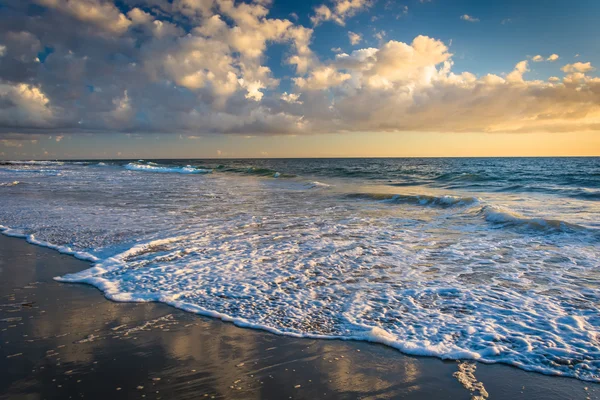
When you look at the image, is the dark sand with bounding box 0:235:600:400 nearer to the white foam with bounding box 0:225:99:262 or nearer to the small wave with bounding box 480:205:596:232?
the white foam with bounding box 0:225:99:262

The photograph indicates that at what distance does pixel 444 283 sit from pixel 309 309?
2374 mm

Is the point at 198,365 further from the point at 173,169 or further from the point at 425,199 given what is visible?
the point at 173,169

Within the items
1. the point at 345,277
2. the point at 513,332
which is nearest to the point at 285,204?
the point at 345,277

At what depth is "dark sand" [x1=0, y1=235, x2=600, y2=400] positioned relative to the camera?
3141 mm

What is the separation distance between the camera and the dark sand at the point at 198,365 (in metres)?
3.14

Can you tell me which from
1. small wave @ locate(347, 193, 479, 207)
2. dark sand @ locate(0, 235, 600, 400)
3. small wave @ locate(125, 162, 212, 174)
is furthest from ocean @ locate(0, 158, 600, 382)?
small wave @ locate(125, 162, 212, 174)

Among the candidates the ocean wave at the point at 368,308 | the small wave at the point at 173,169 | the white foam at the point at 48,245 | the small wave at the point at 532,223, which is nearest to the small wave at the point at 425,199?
the small wave at the point at 532,223

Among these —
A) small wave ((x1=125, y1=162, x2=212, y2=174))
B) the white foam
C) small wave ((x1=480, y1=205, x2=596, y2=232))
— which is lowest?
the white foam

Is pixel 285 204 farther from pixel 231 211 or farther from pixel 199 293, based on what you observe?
pixel 199 293

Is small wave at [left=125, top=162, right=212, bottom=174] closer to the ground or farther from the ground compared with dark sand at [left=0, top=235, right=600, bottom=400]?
farther from the ground

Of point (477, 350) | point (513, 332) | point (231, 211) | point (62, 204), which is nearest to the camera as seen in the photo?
point (477, 350)

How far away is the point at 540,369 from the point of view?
3547 millimetres

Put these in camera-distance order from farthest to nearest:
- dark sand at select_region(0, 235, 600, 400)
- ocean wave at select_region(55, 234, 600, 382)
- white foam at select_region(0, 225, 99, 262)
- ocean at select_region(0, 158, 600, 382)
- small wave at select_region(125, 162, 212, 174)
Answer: small wave at select_region(125, 162, 212, 174)
white foam at select_region(0, 225, 99, 262)
ocean at select_region(0, 158, 600, 382)
ocean wave at select_region(55, 234, 600, 382)
dark sand at select_region(0, 235, 600, 400)

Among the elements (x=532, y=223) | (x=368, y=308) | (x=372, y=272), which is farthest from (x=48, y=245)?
(x=532, y=223)
